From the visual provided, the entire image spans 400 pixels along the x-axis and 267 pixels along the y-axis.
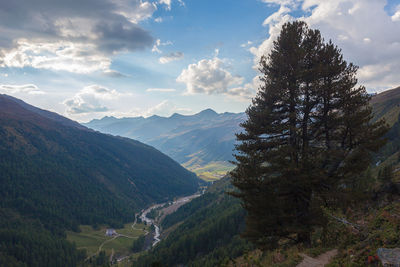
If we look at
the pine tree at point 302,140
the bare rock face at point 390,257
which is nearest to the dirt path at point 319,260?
the pine tree at point 302,140

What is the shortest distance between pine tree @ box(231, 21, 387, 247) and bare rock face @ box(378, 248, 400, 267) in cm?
677

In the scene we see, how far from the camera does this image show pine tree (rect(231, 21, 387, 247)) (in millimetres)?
17250

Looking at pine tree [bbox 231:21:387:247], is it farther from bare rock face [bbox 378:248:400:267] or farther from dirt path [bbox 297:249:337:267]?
bare rock face [bbox 378:248:400:267]

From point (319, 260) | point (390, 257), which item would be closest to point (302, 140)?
point (319, 260)

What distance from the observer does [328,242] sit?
16906 mm

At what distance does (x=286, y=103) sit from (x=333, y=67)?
4165mm

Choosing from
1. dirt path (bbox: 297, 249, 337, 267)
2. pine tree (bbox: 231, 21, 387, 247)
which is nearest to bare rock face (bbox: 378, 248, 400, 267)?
dirt path (bbox: 297, 249, 337, 267)

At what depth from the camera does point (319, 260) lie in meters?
14.4

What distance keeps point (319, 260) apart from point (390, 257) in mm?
5290

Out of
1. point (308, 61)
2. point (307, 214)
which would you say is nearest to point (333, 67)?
point (308, 61)

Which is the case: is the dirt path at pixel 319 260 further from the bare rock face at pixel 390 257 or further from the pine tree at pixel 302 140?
the bare rock face at pixel 390 257

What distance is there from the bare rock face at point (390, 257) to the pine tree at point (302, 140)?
266 inches

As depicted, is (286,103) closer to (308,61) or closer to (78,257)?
(308,61)

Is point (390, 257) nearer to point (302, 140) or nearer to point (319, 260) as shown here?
point (319, 260)
